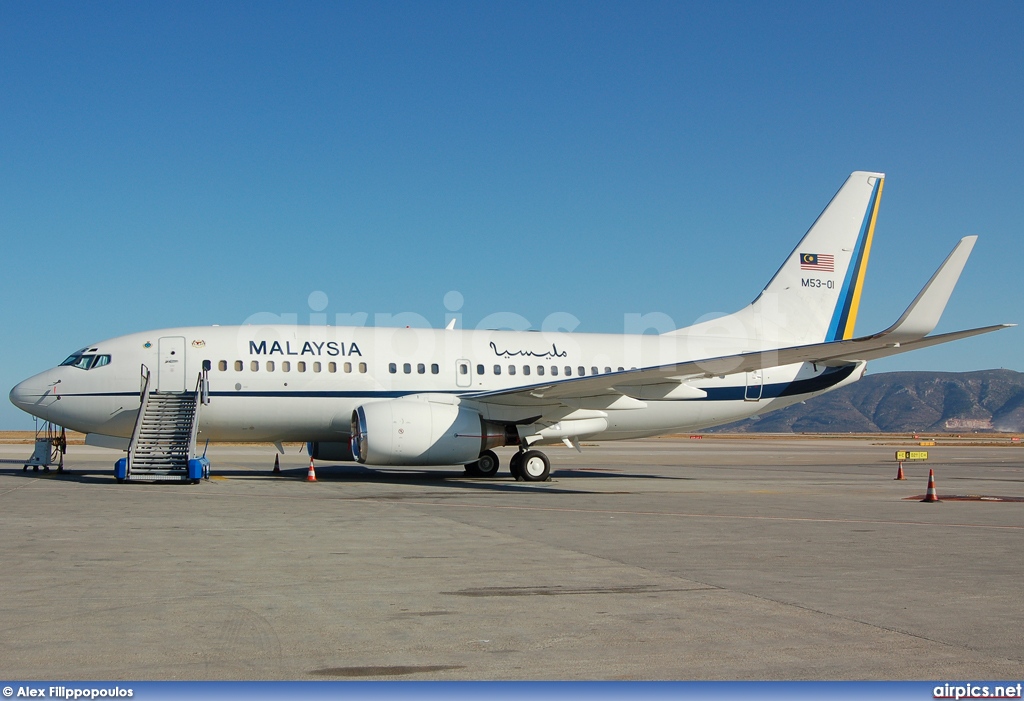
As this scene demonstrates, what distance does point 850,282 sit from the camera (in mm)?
29781

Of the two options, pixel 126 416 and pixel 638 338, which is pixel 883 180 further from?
pixel 126 416

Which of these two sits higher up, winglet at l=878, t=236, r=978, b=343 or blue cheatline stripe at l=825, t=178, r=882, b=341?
blue cheatline stripe at l=825, t=178, r=882, b=341

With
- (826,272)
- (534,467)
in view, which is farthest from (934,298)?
(534,467)

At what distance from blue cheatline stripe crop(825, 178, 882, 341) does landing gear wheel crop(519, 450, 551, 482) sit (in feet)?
35.3

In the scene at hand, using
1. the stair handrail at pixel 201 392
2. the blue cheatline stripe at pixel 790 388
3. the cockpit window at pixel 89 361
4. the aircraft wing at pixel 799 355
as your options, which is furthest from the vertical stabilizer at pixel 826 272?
the cockpit window at pixel 89 361

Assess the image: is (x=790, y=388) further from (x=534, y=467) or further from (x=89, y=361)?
(x=89, y=361)

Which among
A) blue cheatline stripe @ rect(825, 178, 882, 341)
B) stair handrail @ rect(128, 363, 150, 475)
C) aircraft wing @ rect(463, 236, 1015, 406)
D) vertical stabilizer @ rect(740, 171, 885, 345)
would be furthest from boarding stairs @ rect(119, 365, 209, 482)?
blue cheatline stripe @ rect(825, 178, 882, 341)

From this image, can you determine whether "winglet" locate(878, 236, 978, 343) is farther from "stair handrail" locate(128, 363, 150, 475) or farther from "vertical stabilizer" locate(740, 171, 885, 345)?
"stair handrail" locate(128, 363, 150, 475)

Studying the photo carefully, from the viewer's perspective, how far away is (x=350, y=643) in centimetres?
652

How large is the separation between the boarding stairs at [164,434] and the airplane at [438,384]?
0.81 ft

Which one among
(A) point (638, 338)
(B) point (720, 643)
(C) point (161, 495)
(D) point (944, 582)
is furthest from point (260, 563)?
(A) point (638, 338)

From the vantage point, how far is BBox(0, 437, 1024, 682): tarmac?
606 centimetres

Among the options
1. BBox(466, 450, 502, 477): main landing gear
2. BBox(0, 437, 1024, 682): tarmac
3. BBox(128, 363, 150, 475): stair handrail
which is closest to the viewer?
BBox(0, 437, 1024, 682): tarmac

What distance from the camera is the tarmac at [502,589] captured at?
6.06m
